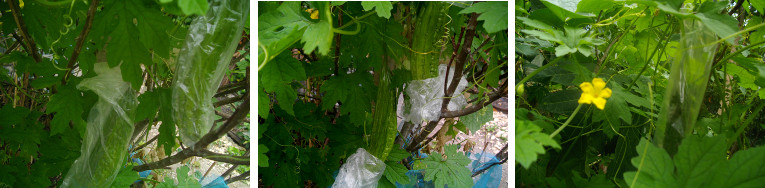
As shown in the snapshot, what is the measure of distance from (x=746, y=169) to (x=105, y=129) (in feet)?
3.16

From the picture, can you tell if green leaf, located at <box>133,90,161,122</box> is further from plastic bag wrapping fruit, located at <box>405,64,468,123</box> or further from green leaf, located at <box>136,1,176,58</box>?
plastic bag wrapping fruit, located at <box>405,64,468,123</box>

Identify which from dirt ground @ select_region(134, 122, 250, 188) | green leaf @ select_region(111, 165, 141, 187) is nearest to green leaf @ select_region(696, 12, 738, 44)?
dirt ground @ select_region(134, 122, 250, 188)

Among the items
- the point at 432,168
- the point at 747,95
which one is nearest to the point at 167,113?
the point at 432,168

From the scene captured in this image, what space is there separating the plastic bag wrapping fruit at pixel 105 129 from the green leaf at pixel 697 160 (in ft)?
2.74

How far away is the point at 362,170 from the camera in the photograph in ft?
3.29

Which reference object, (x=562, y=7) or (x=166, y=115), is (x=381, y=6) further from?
(x=166, y=115)

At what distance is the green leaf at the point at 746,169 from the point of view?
73cm

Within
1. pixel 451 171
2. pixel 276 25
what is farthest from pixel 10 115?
pixel 451 171

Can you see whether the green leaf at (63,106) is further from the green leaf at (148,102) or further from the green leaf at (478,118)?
the green leaf at (478,118)

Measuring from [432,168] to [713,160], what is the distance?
455mm

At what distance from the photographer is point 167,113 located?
88cm

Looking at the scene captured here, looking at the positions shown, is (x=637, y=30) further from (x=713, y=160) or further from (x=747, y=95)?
(x=747, y=95)

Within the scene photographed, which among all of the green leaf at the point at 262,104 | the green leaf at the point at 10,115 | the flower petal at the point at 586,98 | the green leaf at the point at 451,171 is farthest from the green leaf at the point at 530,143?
the green leaf at the point at 10,115

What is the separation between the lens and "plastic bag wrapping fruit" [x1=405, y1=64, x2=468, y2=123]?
950mm
